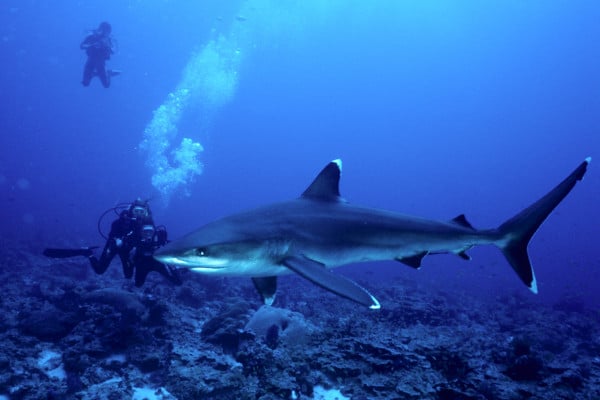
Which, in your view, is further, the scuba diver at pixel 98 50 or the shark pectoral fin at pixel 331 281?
the scuba diver at pixel 98 50

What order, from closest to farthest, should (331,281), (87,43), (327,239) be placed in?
1. (331,281)
2. (327,239)
3. (87,43)

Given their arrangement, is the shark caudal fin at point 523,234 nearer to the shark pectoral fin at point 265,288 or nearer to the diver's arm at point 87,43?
the shark pectoral fin at point 265,288

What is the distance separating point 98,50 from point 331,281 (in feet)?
82.7

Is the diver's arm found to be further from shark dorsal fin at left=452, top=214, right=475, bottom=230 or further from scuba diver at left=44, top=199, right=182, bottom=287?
shark dorsal fin at left=452, top=214, right=475, bottom=230

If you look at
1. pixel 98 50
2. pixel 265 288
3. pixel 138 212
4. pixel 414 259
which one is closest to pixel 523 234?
pixel 414 259

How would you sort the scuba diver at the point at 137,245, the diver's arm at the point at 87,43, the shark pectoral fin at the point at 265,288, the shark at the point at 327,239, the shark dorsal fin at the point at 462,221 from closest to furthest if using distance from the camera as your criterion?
the shark at the point at 327,239 < the shark pectoral fin at the point at 265,288 < the shark dorsal fin at the point at 462,221 < the scuba diver at the point at 137,245 < the diver's arm at the point at 87,43

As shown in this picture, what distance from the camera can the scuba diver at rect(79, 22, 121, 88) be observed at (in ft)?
73.6

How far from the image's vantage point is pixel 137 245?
905 centimetres

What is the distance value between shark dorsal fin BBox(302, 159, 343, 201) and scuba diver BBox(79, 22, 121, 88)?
22284mm

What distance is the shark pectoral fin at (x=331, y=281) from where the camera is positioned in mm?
3027

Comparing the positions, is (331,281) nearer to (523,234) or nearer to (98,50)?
(523,234)

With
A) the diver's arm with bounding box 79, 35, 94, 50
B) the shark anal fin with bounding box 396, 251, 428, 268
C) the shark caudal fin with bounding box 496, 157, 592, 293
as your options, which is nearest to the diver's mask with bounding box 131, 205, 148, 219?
the shark anal fin with bounding box 396, 251, 428, 268

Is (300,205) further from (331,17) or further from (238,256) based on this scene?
(331,17)

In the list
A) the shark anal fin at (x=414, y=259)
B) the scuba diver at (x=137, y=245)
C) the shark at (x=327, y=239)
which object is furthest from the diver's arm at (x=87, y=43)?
the shark anal fin at (x=414, y=259)
